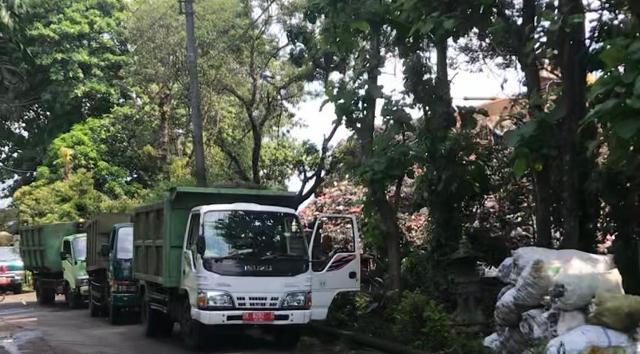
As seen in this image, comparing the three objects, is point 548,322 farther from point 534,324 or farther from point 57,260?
point 57,260

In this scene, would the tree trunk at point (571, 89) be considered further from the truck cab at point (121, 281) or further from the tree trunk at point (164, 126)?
the tree trunk at point (164, 126)

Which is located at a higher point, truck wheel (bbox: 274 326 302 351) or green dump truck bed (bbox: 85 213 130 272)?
green dump truck bed (bbox: 85 213 130 272)

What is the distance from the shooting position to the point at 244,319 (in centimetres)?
1123

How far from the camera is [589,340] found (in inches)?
285

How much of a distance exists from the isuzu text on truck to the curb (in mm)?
549

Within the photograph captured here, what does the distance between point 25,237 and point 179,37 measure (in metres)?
9.57

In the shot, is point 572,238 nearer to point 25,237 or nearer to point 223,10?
point 223,10

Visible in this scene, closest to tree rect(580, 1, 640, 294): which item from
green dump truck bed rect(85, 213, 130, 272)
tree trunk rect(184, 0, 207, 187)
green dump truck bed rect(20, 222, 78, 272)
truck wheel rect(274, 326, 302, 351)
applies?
truck wheel rect(274, 326, 302, 351)

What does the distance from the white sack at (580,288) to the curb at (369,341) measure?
3.23 m

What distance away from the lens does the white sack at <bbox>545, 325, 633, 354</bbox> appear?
7195mm

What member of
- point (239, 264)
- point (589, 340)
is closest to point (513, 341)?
point (589, 340)

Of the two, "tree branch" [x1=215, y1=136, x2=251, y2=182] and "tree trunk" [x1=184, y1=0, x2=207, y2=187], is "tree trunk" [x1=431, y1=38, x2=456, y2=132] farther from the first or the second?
"tree branch" [x1=215, y1=136, x2=251, y2=182]

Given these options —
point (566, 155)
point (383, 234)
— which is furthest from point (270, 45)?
point (566, 155)

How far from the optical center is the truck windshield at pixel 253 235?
455 inches
